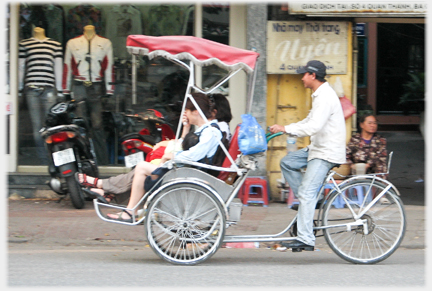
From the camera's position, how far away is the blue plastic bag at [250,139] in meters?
4.83

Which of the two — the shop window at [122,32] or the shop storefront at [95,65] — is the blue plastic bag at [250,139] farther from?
the shop window at [122,32]

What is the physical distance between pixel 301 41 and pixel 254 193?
2.36 meters

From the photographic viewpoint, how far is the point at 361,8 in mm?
7547

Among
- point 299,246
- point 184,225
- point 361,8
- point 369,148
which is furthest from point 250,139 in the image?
point 361,8

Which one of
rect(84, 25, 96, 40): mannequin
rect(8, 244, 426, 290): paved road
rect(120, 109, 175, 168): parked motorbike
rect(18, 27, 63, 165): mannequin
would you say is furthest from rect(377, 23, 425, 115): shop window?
rect(8, 244, 426, 290): paved road

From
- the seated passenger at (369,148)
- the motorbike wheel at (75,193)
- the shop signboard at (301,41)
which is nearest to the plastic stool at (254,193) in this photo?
the seated passenger at (369,148)

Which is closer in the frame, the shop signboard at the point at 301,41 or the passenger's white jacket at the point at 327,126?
the passenger's white jacket at the point at 327,126

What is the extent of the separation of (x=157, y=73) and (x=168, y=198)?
13.5 feet

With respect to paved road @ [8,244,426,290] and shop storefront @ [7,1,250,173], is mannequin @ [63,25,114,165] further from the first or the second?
paved road @ [8,244,426,290]

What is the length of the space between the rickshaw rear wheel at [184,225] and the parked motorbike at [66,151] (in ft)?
8.77

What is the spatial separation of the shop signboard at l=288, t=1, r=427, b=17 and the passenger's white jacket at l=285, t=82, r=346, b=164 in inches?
114

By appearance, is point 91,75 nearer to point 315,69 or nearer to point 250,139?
point 250,139

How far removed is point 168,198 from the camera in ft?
16.1

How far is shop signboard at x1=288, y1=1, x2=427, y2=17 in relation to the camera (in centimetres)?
752
